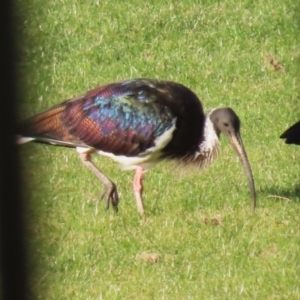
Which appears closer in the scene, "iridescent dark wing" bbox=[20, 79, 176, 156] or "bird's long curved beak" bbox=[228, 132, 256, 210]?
"bird's long curved beak" bbox=[228, 132, 256, 210]

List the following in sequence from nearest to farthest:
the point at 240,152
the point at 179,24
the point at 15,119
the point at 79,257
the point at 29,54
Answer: the point at 15,119
the point at 79,257
the point at 240,152
the point at 29,54
the point at 179,24

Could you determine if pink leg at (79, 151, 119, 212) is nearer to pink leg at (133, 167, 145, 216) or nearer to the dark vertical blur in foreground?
pink leg at (133, 167, 145, 216)

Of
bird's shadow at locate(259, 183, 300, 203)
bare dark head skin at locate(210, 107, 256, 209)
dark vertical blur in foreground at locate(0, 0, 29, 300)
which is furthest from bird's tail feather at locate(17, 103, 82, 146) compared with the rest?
dark vertical blur in foreground at locate(0, 0, 29, 300)

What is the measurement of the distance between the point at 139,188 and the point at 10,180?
12.8ft

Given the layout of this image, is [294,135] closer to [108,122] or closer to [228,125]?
[228,125]

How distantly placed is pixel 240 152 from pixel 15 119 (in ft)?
12.8

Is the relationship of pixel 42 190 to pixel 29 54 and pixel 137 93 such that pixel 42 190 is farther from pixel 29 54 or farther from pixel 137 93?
pixel 29 54

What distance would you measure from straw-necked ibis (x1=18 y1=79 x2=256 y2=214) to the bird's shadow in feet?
1.66

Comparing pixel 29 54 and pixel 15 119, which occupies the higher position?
pixel 15 119

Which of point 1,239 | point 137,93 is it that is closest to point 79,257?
point 137,93

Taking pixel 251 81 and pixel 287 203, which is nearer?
pixel 287 203

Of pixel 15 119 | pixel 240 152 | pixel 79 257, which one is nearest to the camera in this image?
pixel 15 119

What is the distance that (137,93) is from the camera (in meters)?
7.36

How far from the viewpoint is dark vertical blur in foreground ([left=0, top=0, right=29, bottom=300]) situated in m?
3.28
